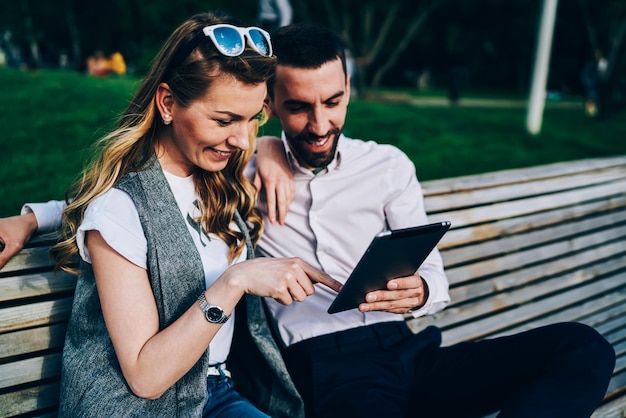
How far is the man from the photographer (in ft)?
8.33

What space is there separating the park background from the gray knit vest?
2.04 ft

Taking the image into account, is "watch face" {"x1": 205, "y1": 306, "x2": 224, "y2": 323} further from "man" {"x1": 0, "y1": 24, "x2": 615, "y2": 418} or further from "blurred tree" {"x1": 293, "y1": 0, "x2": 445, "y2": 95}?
"blurred tree" {"x1": 293, "y1": 0, "x2": 445, "y2": 95}

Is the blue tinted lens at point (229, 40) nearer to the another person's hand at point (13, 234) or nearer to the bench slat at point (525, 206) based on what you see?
the another person's hand at point (13, 234)

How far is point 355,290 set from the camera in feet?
7.43

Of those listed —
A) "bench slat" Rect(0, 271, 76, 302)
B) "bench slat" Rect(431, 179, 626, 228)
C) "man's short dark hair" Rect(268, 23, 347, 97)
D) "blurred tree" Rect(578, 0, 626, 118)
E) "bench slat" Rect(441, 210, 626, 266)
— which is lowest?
"blurred tree" Rect(578, 0, 626, 118)

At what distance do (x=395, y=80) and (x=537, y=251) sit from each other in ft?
134

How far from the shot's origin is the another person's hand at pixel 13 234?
7.60 ft

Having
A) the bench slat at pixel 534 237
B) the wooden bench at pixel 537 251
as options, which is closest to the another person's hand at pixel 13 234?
the wooden bench at pixel 537 251

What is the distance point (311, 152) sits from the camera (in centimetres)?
293

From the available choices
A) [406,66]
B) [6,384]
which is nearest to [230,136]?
[6,384]

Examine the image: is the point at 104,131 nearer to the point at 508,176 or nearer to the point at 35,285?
the point at 35,285

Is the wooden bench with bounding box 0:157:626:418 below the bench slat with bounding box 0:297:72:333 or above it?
below

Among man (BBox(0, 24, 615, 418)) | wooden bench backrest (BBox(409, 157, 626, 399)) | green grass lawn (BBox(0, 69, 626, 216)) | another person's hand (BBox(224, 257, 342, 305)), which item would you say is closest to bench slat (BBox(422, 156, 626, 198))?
wooden bench backrest (BBox(409, 157, 626, 399))

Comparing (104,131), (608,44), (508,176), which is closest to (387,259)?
(508,176)
